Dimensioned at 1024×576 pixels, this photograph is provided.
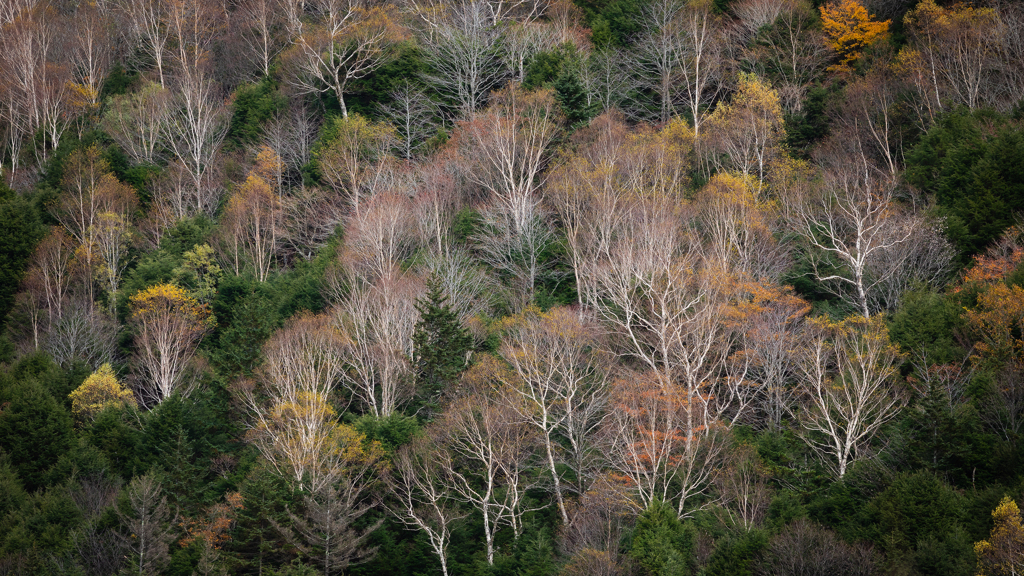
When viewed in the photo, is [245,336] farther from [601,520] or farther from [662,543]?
[662,543]

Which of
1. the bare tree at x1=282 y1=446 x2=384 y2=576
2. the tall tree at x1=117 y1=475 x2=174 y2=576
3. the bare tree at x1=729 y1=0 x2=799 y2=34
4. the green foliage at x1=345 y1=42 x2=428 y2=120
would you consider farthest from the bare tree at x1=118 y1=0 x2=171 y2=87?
the bare tree at x1=282 y1=446 x2=384 y2=576

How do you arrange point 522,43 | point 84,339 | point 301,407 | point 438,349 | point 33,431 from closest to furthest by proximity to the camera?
point 301,407 < point 438,349 < point 33,431 < point 84,339 < point 522,43

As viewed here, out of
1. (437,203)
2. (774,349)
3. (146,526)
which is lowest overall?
(146,526)

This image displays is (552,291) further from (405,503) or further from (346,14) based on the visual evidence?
(346,14)

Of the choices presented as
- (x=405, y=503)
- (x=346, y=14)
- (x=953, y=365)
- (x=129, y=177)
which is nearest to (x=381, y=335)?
(x=405, y=503)

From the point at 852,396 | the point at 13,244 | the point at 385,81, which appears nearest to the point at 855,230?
the point at 852,396

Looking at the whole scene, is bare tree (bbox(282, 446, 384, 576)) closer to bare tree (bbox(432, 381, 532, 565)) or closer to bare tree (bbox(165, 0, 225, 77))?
bare tree (bbox(432, 381, 532, 565))
